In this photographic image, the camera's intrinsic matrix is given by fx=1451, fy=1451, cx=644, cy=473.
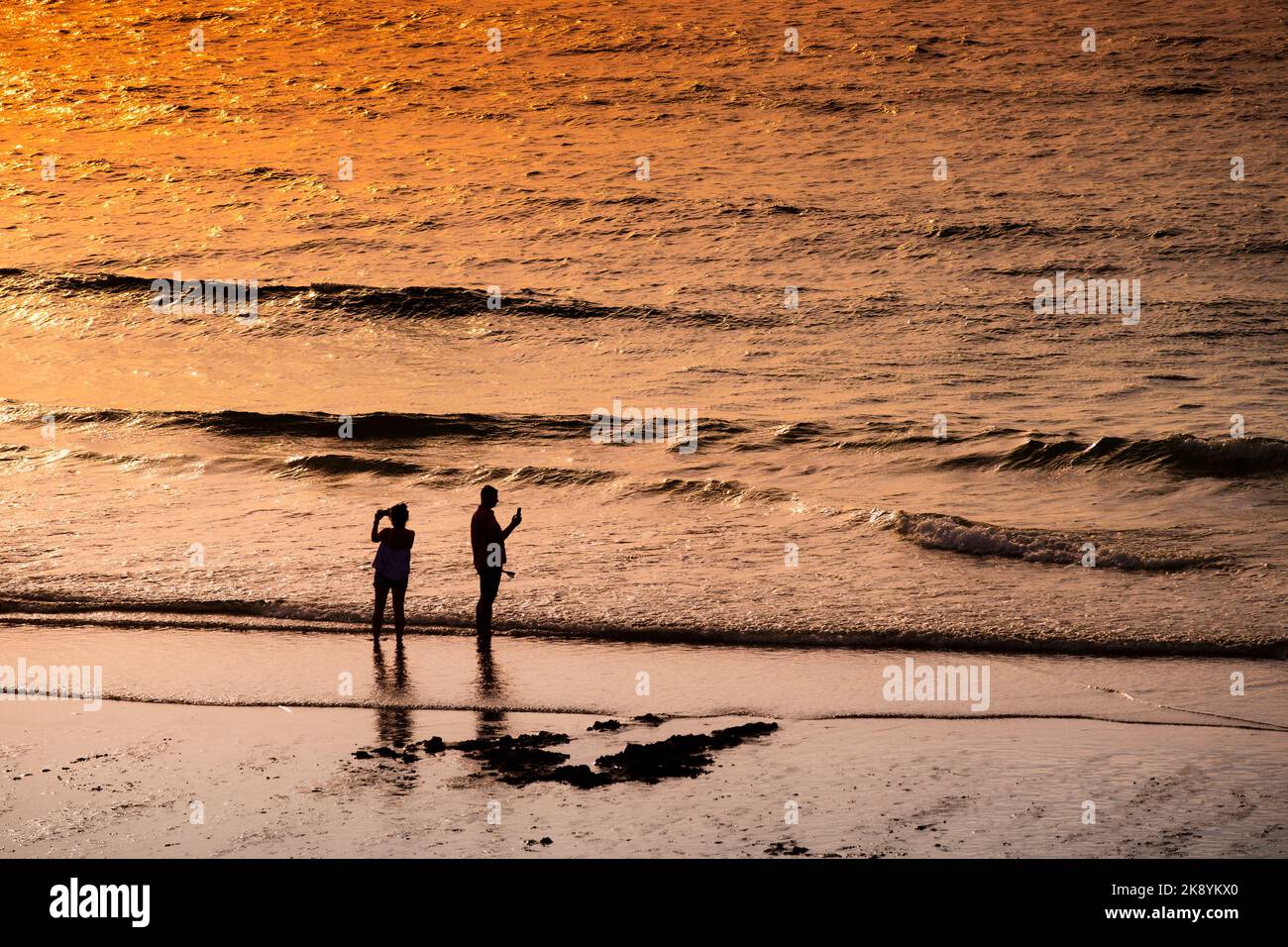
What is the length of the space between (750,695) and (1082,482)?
10.6 meters

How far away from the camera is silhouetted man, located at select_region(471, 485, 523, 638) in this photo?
41.8 feet

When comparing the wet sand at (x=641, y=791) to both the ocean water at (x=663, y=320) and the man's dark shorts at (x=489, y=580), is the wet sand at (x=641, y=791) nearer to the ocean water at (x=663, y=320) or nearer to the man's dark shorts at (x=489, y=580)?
the man's dark shorts at (x=489, y=580)

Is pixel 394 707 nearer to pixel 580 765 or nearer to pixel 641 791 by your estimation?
pixel 580 765

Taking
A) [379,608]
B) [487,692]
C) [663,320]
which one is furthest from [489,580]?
[663,320]

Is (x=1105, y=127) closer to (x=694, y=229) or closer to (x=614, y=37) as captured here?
(x=694, y=229)

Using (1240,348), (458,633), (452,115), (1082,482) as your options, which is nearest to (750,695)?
(458,633)

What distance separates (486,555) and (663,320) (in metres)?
19.6

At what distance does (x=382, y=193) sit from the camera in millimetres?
41531

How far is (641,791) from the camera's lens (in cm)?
864

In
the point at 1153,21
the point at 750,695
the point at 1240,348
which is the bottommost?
the point at 750,695

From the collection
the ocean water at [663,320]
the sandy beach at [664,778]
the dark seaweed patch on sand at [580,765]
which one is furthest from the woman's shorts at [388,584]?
the dark seaweed patch on sand at [580,765]

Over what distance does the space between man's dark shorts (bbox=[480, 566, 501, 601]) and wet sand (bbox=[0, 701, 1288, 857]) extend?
7.47 ft

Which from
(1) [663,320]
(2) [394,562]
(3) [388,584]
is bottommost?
→ (3) [388,584]

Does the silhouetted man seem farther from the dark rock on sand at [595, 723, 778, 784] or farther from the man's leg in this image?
the dark rock on sand at [595, 723, 778, 784]
